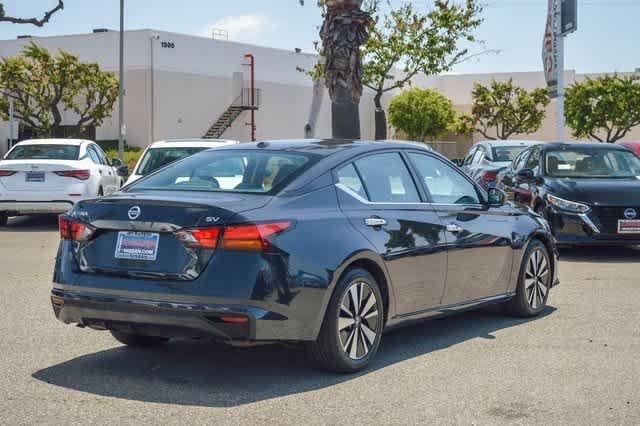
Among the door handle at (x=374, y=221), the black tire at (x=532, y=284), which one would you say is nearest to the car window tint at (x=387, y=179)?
the door handle at (x=374, y=221)

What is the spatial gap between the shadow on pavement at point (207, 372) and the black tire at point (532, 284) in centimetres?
91

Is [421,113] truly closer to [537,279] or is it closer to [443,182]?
[537,279]

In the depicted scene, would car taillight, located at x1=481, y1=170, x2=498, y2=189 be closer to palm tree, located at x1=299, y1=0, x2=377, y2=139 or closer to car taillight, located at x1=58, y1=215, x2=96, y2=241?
palm tree, located at x1=299, y1=0, x2=377, y2=139

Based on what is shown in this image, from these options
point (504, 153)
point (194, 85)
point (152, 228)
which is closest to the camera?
point (152, 228)

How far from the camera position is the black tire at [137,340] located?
24.5ft

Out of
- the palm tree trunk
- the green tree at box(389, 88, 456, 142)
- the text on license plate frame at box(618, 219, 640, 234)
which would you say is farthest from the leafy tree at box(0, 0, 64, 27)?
the green tree at box(389, 88, 456, 142)

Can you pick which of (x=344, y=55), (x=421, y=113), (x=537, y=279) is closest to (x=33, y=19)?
(x=344, y=55)

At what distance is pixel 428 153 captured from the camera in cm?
826

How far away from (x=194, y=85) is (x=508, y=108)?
2533 centimetres

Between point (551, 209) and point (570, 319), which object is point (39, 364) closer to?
point (570, 319)

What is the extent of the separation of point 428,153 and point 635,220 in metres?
6.52

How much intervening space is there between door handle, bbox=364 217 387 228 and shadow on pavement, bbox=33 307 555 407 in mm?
977

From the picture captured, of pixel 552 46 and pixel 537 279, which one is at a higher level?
pixel 552 46

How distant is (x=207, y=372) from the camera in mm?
6812
